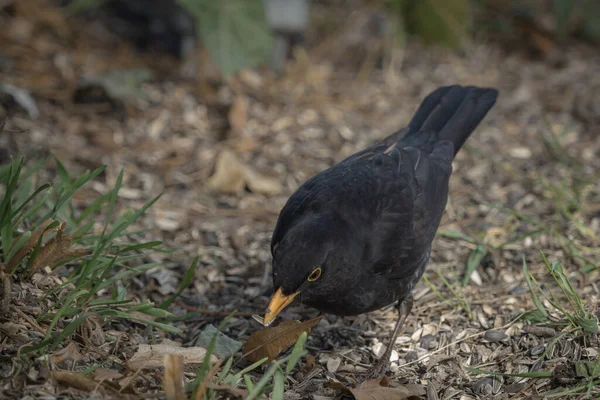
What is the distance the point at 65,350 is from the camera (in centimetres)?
296

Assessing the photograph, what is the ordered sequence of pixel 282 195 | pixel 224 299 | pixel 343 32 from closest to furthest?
1. pixel 224 299
2. pixel 282 195
3. pixel 343 32

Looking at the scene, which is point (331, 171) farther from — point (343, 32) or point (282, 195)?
point (343, 32)

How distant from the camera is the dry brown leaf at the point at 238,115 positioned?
5.92 metres

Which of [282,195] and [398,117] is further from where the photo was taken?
[398,117]

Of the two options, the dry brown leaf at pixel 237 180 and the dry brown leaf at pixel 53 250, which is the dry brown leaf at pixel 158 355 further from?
the dry brown leaf at pixel 237 180

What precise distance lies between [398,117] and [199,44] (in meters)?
2.05

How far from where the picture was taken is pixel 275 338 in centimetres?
335

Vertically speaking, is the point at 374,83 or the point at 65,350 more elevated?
the point at 65,350

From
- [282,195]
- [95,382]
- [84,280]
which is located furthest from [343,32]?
[95,382]

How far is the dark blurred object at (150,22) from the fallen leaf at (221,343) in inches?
145

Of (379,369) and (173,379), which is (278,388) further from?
(379,369)

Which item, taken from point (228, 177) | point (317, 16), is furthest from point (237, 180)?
point (317, 16)

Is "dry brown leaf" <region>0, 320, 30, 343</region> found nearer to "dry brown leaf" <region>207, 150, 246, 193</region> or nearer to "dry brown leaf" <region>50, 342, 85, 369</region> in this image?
"dry brown leaf" <region>50, 342, 85, 369</region>

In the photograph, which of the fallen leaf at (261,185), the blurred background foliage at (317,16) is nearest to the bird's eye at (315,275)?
the fallen leaf at (261,185)
